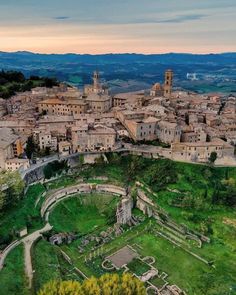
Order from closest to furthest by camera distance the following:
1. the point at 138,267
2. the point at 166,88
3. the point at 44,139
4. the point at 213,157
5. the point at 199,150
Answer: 1. the point at 138,267
2. the point at 213,157
3. the point at 44,139
4. the point at 199,150
5. the point at 166,88

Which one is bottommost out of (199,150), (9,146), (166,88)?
(199,150)

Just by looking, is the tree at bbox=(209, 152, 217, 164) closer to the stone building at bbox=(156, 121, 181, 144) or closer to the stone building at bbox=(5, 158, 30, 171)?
the stone building at bbox=(156, 121, 181, 144)

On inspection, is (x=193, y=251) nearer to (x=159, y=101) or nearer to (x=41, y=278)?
(x=41, y=278)

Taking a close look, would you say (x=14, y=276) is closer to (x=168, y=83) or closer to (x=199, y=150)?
(x=199, y=150)

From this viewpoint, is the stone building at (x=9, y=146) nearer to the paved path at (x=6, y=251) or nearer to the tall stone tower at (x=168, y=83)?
the paved path at (x=6, y=251)

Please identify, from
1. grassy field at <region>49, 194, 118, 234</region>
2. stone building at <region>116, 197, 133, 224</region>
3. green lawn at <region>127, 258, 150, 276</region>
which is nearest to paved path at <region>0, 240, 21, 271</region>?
grassy field at <region>49, 194, 118, 234</region>

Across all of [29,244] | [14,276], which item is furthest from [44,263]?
[29,244]
